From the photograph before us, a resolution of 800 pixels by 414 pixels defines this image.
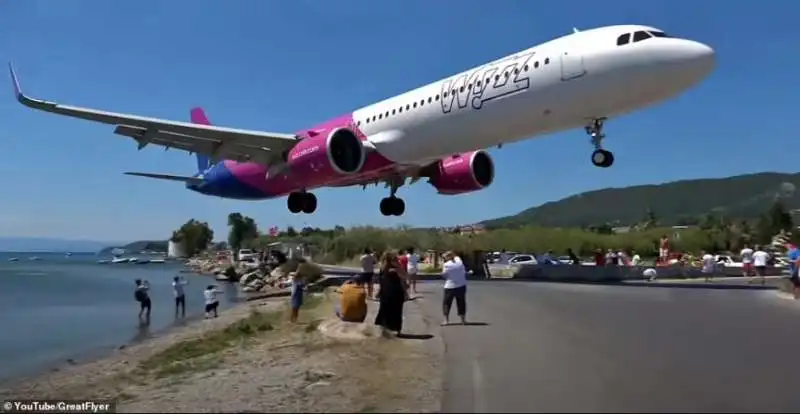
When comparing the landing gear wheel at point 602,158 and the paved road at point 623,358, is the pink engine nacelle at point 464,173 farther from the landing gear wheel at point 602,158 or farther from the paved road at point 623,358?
the paved road at point 623,358

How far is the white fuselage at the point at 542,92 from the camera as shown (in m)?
21.6

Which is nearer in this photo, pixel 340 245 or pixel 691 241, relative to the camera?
pixel 340 245

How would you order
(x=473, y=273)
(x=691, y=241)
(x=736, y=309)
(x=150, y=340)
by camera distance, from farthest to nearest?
(x=691, y=241) < (x=473, y=273) < (x=150, y=340) < (x=736, y=309)

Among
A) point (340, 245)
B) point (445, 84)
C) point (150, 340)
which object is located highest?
point (445, 84)

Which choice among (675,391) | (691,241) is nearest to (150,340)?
(675,391)

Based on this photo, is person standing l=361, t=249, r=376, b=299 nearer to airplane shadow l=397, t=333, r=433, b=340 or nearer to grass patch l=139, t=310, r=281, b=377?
grass patch l=139, t=310, r=281, b=377

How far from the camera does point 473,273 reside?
36188mm

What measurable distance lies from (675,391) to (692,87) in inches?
612

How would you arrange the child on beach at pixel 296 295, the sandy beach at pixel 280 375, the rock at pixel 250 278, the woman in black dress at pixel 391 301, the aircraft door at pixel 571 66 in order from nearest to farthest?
the sandy beach at pixel 280 375, the woman in black dress at pixel 391 301, the child on beach at pixel 296 295, the aircraft door at pixel 571 66, the rock at pixel 250 278

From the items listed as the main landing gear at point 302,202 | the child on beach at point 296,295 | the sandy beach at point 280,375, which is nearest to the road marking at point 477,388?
the sandy beach at point 280,375

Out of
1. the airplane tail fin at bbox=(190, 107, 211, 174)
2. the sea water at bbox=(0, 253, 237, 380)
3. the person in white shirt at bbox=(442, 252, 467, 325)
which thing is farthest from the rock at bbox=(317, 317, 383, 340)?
the airplane tail fin at bbox=(190, 107, 211, 174)

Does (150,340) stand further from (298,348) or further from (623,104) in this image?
(623,104)

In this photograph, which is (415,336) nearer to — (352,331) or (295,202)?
(352,331)

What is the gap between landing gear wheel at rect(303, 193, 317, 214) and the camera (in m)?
37.0
